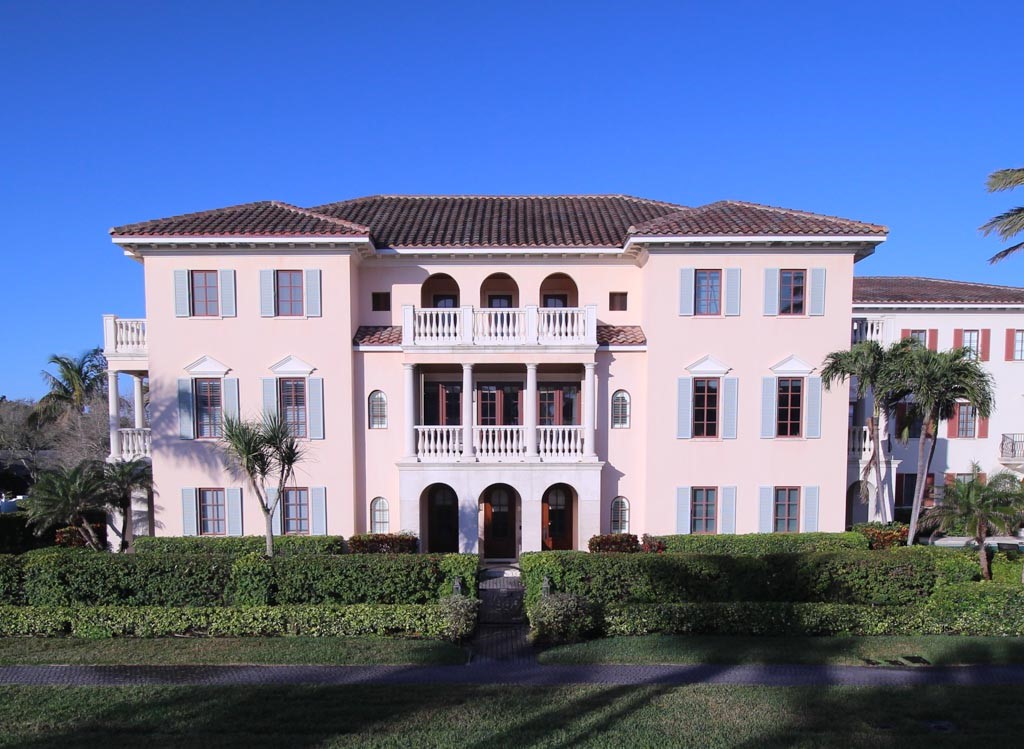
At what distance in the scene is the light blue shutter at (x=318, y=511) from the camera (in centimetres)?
1867

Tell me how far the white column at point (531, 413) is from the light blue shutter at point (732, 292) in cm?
657

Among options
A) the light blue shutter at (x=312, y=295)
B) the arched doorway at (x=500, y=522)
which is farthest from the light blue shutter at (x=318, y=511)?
the light blue shutter at (x=312, y=295)

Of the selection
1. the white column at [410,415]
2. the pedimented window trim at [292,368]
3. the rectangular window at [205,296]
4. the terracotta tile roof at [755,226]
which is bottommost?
the white column at [410,415]

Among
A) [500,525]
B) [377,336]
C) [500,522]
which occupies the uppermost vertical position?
[377,336]

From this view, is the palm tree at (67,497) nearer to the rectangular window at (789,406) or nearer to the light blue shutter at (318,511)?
the light blue shutter at (318,511)

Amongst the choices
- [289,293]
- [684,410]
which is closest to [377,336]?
[289,293]

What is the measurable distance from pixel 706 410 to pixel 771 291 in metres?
4.37

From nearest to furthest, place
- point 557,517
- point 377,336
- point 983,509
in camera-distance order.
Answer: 1. point 983,509
2. point 377,336
3. point 557,517

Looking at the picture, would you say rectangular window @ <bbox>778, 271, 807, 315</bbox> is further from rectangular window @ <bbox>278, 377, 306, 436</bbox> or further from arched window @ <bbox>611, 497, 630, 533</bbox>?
rectangular window @ <bbox>278, 377, 306, 436</bbox>

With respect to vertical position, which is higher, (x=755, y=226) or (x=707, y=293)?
(x=755, y=226)

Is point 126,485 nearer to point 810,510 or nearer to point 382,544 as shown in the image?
point 382,544

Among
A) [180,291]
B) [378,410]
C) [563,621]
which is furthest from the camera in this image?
[378,410]

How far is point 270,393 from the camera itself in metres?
18.7

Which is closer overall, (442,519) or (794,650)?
(794,650)
